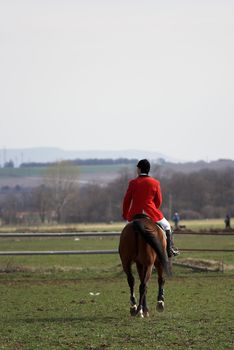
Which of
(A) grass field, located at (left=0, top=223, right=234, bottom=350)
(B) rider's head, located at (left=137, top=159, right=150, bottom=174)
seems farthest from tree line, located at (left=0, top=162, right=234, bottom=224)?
(B) rider's head, located at (left=137, top=159, right=150, bottom=174)

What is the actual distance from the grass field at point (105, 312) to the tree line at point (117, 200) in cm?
8109

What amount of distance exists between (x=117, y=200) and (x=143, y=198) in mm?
114322

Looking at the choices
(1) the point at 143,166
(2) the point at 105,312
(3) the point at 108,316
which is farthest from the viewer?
(2) the point at 105,312

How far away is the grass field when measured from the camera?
1002 cm

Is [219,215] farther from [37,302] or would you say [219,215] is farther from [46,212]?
[37,302]

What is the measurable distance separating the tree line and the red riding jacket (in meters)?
88.6

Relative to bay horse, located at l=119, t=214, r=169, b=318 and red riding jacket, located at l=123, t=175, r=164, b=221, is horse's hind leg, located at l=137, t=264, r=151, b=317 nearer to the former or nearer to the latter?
bay horse, located at l=119, t=214, r=169, b=318

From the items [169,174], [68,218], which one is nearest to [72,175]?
[169,174]

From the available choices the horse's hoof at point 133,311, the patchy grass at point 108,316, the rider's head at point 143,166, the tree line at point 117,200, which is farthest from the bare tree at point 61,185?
the horse's hoof at point 133,311

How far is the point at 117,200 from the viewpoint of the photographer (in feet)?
416

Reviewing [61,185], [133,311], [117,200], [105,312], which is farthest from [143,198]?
[61,185]

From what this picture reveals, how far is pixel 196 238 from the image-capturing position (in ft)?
155

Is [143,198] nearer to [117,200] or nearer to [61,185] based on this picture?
[117,200]

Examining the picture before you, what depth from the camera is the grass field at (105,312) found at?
1002cm
